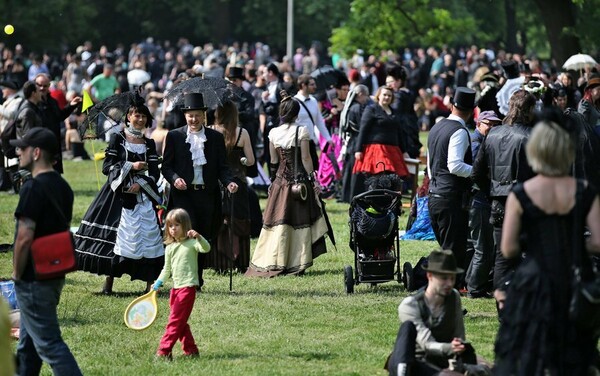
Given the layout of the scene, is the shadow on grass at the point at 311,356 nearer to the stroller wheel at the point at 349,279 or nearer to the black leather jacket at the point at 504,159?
the black leather jacket at the point at 504,159

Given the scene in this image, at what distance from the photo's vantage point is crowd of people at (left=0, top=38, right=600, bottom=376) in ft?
25.3

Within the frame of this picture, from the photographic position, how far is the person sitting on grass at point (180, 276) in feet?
33.7

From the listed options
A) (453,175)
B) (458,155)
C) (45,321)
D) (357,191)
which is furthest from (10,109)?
(45,321)

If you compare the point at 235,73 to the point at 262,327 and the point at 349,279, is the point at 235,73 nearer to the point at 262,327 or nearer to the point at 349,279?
the point at 349,279

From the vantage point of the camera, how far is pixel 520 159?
36.3ft

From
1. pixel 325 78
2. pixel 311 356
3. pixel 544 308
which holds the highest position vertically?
pixel 325 78

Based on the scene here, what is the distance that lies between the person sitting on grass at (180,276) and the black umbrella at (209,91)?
3185 mm

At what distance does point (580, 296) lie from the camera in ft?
24.8

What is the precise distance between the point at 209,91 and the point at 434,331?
18.1ft

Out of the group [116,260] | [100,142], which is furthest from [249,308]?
[100,142]

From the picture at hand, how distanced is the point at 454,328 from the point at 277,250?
587 centimetres

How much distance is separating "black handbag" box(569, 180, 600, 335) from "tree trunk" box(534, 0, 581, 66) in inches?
797

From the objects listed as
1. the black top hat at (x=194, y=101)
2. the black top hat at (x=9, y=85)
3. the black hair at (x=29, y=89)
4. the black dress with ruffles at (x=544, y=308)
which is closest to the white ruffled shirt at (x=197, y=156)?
the black top hat at (x=194, y=101)

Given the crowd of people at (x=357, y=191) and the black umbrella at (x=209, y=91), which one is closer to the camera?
the crowd of people at (x=357, y=191)
